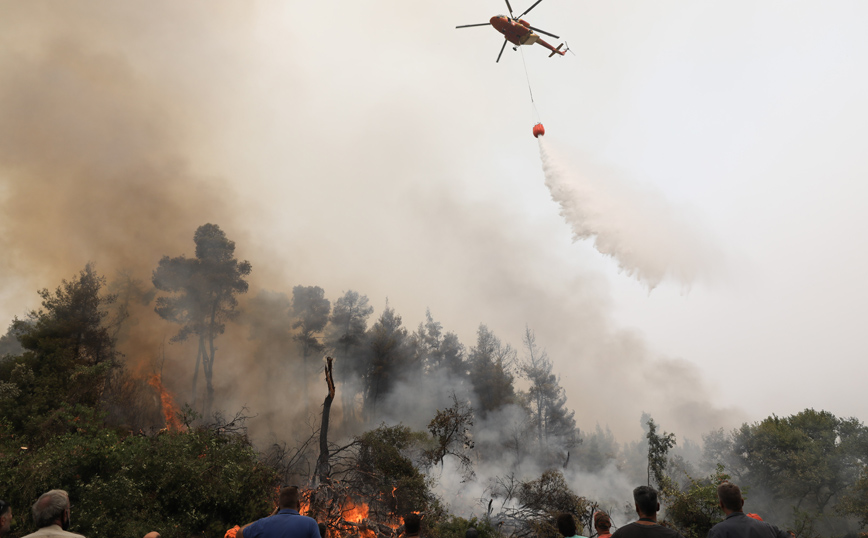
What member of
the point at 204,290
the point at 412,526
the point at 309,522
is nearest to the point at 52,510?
the point at 309,522

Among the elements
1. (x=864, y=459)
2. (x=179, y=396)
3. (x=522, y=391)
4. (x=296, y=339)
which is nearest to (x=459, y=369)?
(x=522, y=391)

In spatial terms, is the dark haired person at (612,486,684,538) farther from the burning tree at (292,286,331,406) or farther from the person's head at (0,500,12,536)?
the burning tree at (292,286,331,406)

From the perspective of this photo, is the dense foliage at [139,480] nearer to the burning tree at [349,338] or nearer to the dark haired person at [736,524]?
the dark haired person at [736,524]

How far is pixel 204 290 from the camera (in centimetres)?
3469

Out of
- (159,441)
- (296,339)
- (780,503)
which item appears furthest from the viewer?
(296,339)

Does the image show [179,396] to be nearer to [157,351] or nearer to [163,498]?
[157,351]

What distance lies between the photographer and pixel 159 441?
12.8m

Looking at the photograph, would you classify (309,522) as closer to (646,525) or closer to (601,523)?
(646,525)

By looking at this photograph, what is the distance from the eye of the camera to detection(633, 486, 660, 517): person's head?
4023mm

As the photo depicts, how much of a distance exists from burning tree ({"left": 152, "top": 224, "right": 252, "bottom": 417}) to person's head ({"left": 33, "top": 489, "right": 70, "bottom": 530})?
110 feet

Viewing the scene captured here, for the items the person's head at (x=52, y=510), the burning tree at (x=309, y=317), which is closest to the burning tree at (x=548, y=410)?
the burning tree at (x=309, y=317)

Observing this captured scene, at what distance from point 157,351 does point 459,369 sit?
28191mm

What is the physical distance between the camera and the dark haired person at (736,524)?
378 centimetres

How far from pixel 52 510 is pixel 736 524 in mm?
6067
